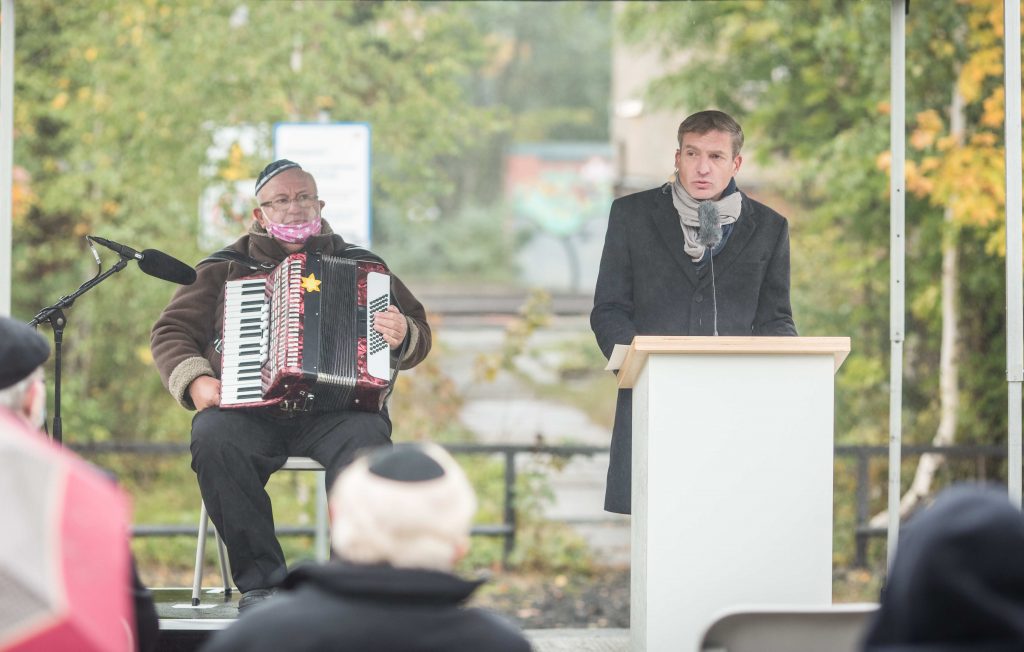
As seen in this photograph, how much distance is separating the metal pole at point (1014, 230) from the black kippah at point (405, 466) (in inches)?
113

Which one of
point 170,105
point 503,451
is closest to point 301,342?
point 503,451

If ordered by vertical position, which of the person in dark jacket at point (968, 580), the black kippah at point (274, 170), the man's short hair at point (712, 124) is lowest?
the person in dark jacket at point (968, 580)

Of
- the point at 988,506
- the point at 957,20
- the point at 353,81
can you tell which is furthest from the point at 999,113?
the point at 988,506

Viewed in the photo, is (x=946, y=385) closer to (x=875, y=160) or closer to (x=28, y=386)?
(x=875, y=160)

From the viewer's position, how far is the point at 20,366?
2811mm

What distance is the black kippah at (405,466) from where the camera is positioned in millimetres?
2242

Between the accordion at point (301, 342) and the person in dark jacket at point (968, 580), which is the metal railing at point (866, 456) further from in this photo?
the person in dark jacket at point (968, 580)

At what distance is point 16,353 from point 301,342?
6.42 feet

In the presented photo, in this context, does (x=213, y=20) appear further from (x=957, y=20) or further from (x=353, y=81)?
(x=957, y=20)

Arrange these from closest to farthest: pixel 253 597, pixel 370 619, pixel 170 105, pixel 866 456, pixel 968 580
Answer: pixel 968 580 < pixel 370 619 < pixel 253 597 < pixel 866 456 < pixel 170 105

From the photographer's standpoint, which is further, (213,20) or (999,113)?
(213,20)

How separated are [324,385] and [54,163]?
7.70 m

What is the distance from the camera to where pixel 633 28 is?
11.1 m

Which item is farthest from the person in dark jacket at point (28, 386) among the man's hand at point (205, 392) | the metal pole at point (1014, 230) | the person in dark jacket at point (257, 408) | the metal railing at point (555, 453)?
the metal railing at point (555, 453)
